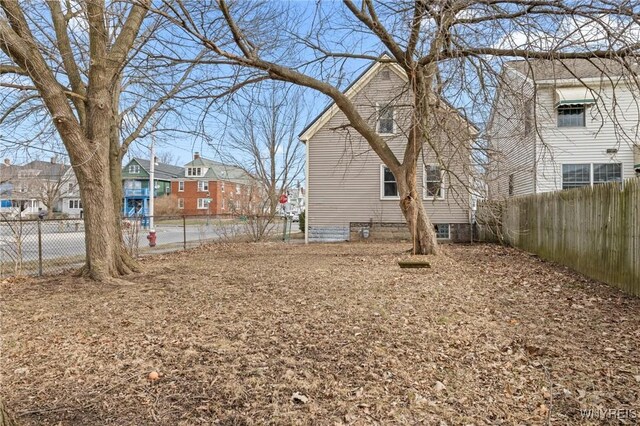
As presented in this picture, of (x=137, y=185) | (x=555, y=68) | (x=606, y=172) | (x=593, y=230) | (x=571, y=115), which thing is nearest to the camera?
(x=555, y=68)

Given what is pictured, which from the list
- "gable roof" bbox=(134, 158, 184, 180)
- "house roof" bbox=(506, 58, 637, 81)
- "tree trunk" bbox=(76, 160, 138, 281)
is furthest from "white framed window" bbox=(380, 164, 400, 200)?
"gable roof" bbox=(134, 158, 184, 180)

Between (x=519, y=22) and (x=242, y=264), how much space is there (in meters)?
6.72

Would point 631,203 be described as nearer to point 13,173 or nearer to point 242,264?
point 242,264

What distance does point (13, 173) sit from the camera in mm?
28641

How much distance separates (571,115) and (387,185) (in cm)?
697

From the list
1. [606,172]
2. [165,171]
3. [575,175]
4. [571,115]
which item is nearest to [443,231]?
[575,175]

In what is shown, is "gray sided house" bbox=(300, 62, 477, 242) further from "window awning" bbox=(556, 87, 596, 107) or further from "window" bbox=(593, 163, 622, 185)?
"window awning" bbox=(556, 87, 596, 107)

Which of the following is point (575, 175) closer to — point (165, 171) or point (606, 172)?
point (606, 172)

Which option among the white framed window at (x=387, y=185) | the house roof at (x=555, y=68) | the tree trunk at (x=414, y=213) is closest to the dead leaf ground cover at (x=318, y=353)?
the house roof at (x=555, y=68)

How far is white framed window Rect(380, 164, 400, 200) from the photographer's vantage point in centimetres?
1697

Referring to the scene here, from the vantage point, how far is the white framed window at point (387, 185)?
17.0 meters

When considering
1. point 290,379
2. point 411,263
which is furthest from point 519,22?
point 290,379

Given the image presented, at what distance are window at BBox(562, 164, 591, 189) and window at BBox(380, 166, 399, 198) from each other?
237 inches

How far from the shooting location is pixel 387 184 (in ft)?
55.9
